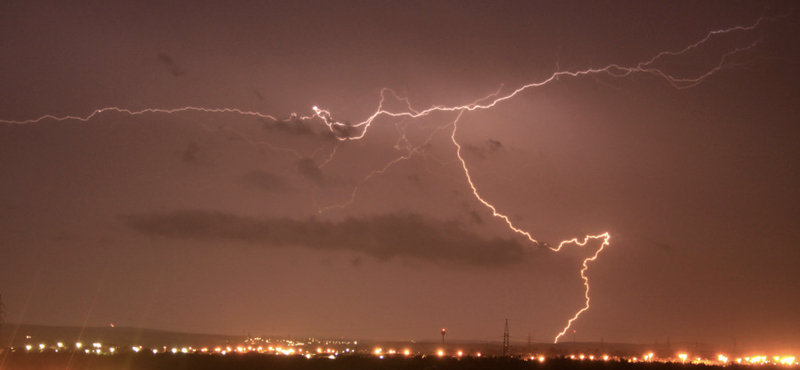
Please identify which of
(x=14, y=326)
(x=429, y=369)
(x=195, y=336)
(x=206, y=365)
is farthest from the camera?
(x=195, y=336)

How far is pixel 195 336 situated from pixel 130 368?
156 m

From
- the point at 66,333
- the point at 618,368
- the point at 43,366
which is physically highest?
the point at 66,333

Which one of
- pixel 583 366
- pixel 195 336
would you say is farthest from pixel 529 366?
pixel 195 336

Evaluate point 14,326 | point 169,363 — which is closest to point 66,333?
point 14,326

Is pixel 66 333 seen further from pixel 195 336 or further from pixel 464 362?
pixel 464 362

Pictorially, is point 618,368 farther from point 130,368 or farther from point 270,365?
point 130,368

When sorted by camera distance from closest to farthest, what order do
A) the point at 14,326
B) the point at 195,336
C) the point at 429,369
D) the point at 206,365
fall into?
the point at 429,369, the point at 206,365, the point at 14,326, the point at 195,336

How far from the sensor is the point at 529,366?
1362 inches

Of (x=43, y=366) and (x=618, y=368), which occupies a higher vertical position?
(x=618, y=368)

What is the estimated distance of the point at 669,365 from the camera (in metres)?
37.6

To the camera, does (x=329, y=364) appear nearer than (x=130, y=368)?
No

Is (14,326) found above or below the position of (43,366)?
above

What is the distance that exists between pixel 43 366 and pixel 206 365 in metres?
6.89

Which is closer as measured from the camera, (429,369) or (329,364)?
(429,369)
